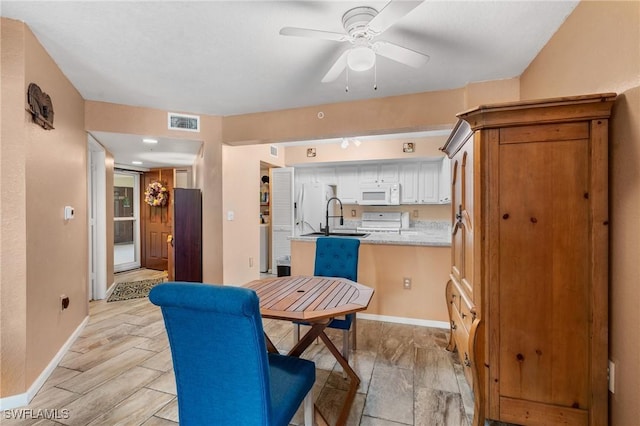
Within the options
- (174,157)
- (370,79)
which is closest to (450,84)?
(370,79)

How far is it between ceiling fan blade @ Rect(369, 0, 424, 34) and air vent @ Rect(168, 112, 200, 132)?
9.57 ft

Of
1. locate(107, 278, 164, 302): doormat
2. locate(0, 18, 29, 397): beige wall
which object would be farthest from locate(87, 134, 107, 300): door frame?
locate(0, 18, 29, 397): beige wall

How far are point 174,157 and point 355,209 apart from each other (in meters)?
3.46

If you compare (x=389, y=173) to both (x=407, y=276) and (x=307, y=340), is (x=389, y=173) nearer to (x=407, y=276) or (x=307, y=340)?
(x=407, y=276)

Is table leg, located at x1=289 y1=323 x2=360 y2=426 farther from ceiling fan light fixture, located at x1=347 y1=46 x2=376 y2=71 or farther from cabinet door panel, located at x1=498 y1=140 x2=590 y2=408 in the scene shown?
ceiling fan light fixture, located at x1=347 y1=46 x2=376 y2=71

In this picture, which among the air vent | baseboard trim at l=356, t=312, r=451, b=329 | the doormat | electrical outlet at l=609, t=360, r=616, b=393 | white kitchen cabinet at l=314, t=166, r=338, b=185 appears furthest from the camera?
white kitchen cabinet at l=314, t=166, r=338, b=185

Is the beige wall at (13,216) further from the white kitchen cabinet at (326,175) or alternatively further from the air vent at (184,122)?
the white kitchen cabinet at (326,175)

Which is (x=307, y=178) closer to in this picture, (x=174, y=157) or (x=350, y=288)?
(x=174, y=157)

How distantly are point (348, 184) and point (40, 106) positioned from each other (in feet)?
14.4

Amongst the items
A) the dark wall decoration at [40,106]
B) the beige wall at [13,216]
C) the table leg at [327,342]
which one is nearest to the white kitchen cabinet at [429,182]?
the table leg at [327,342]

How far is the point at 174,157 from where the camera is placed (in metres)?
5.08

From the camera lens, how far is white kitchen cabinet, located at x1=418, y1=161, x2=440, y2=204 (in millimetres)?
5137

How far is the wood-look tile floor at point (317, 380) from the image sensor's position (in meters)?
1.83

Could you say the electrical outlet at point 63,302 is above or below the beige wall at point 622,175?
below
